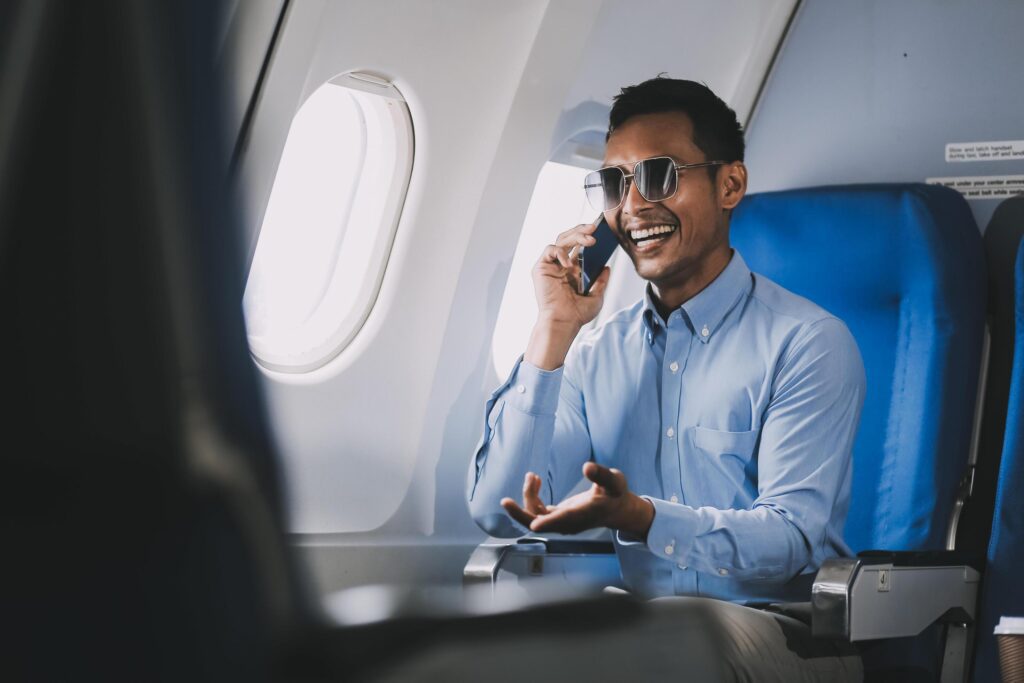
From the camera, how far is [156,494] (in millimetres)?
302

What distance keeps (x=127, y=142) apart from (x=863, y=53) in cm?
315

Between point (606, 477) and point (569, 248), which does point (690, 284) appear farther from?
point (606, 477)

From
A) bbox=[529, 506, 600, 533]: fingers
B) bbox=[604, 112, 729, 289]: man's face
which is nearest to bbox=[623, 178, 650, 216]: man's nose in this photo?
bbox=[604, 112, 729, 289]: man's face

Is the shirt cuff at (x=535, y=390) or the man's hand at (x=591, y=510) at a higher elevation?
the shirt cuff at (x=535, y=390)

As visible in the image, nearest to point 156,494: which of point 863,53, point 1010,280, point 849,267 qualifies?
point 849,267

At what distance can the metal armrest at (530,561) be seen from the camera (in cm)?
248

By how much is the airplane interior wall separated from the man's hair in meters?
0.47

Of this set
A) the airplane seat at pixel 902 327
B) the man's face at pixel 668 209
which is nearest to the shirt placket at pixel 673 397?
the man's face at pixel 668 209

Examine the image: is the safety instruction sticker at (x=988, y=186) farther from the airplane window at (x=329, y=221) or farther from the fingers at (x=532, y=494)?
the fingers at (x=532, y=494)

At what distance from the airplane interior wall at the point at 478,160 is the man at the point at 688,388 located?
1.49 ft

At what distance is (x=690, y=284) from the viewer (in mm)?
2592

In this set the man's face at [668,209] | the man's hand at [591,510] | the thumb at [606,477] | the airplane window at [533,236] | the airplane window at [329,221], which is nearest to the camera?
the thumb at [606,477]

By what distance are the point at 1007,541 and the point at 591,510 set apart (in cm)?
107

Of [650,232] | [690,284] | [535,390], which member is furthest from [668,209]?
[535,390]
